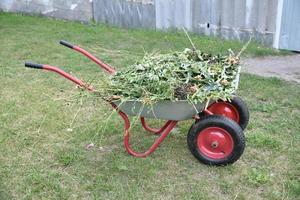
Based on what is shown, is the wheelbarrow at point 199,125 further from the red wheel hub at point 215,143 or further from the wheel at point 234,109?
the wheel at point 234,109

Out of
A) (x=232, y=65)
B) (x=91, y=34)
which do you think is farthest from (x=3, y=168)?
(x=91, y=34)

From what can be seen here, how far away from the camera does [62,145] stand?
393cm

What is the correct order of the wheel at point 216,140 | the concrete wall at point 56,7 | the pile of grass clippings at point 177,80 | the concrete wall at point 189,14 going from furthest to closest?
1. the concrete wall at point 56,7
2. the concrete wall at point 189,14
3. the wheel at point 216,140
4. the pile of grass clippings at point 177,80

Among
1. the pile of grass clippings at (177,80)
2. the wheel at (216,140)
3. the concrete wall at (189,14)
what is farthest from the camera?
the concrete wall at (189,14)

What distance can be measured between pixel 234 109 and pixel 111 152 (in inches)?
43.1

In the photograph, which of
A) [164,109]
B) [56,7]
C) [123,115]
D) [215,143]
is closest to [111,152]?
[123,115]

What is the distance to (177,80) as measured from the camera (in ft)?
10.7

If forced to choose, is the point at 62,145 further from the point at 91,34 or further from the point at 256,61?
the point at 91,34

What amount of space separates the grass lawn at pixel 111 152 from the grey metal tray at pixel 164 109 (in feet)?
1.06

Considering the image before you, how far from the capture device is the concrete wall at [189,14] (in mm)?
7039

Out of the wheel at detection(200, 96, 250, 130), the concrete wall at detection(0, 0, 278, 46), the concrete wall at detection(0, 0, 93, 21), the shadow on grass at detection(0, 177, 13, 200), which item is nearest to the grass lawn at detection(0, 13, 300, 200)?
the shadow on grass at detection(0, 177, 13, 200)

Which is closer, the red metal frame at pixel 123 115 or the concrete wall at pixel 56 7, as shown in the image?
the red metal frame at pixel 123 115

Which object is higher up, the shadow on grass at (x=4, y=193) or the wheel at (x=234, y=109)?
the wheel at (x=234, y=109)

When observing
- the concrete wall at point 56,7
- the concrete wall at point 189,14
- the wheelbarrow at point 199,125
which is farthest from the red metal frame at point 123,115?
the concrete wall at point 56,7
